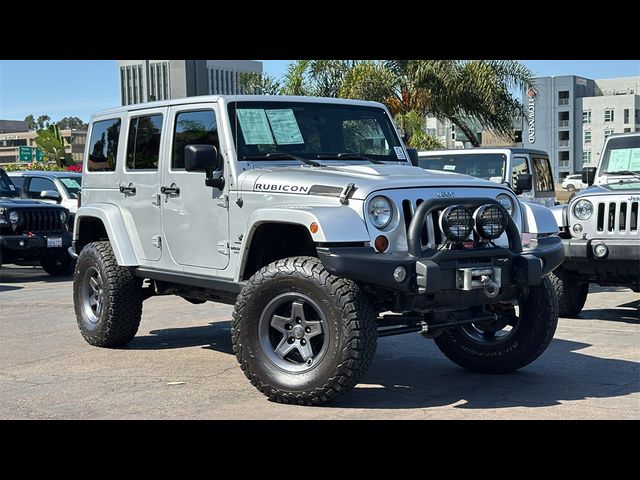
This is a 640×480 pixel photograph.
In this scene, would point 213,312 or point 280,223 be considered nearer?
point 280,223

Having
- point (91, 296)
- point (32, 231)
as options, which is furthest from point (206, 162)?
point (32, 231)

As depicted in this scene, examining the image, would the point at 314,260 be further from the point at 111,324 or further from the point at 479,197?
the point at 111,324

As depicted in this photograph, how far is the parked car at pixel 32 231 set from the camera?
1471 cm

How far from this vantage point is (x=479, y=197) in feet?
20.1

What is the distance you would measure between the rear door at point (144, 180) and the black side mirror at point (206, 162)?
3.08 ft

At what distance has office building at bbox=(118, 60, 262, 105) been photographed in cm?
1748

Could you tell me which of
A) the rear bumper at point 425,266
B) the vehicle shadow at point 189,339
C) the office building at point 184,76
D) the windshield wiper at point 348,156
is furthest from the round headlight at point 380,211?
the office building at point 184,76

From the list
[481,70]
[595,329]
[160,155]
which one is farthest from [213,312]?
[481,70]

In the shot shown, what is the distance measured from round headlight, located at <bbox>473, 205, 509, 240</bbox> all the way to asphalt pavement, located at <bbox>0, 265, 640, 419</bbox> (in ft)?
3.72

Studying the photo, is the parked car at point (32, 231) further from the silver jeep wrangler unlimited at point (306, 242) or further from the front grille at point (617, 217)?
the front grille at point (617, 217)

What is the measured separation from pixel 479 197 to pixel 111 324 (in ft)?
11.9

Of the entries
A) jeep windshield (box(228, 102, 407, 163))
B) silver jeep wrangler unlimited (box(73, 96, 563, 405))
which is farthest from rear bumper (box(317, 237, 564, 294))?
jeep windshield (box(228, 102, 407, 163))

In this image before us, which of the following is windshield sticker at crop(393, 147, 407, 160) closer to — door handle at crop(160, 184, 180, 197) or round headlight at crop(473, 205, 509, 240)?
round headlight at crop(473, 205, 509, 240)

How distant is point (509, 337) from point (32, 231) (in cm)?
1018
